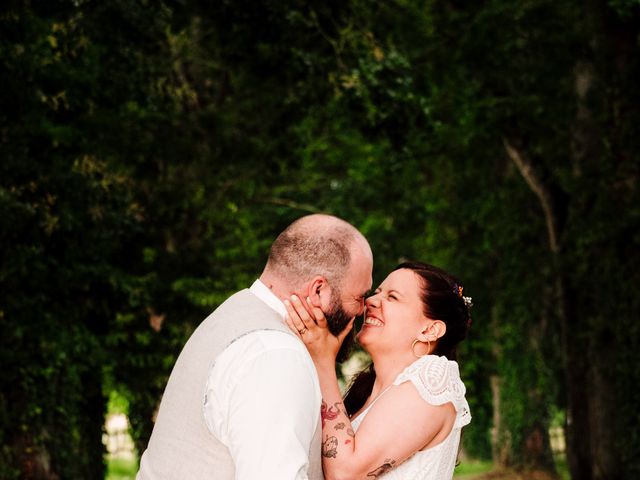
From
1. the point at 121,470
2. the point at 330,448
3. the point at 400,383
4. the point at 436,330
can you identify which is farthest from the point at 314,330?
the point at 121,470

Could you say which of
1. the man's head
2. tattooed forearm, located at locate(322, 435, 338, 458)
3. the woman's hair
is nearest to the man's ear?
the man's head

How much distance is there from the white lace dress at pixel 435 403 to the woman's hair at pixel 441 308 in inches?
11.2

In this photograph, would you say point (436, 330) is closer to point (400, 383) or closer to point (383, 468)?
point (400, 383)

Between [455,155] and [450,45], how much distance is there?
3.62m

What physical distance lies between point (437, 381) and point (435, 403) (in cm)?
12

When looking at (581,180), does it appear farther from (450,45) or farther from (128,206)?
(128,206)

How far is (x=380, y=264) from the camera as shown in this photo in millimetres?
19062

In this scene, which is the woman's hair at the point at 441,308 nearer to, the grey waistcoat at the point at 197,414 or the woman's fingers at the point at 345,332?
the woman's fingers at the point at 345,332

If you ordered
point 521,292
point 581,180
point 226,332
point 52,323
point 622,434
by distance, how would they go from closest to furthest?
→ point 226,332, point 52,323, point 622,434, point 581,180, point 521,292

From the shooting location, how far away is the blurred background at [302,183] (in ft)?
32.6

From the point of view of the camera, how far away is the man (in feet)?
9.54

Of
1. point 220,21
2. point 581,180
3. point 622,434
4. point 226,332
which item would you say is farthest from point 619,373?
point 226,332

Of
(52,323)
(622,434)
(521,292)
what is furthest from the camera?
(521,292)

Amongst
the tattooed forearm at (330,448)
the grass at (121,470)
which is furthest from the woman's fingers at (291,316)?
the grass at (121,470)
